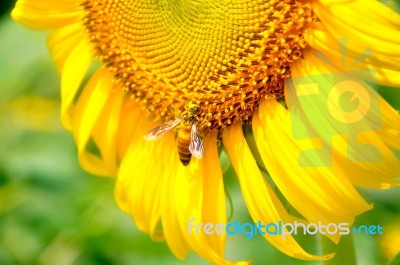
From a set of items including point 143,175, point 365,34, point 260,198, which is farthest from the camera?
point 143,175

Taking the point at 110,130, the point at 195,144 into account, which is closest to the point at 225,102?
the point at 195,144

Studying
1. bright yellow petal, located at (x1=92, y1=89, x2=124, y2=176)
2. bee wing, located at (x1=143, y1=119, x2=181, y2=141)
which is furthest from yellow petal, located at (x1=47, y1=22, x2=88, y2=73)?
bee wing, located at (x1=143, y1=119, x2=181, y2=141)

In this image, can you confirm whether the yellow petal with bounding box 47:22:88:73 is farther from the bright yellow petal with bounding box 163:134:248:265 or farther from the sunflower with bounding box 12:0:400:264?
the bright yellow petal with bounding box 163:134:248:265

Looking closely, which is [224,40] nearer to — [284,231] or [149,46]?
[149,46]

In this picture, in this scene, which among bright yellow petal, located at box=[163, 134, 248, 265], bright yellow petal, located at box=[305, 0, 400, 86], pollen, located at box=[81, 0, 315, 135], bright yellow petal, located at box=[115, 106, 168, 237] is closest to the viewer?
bright yellow petal, located at box=[305, 0, 400, 86]

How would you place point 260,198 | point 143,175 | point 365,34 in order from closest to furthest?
point 365,34, point 260,198, point 143,175

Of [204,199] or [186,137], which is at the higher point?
[186,137]

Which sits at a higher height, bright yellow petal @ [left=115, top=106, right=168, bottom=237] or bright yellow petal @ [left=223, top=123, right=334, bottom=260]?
bright yellow petal @ [left=223, top=123, right=334, bottom=260]

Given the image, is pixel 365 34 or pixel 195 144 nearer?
pixel 365 34

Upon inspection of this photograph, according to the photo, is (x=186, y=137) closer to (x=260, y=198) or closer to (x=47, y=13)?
(x=260, y=198)
